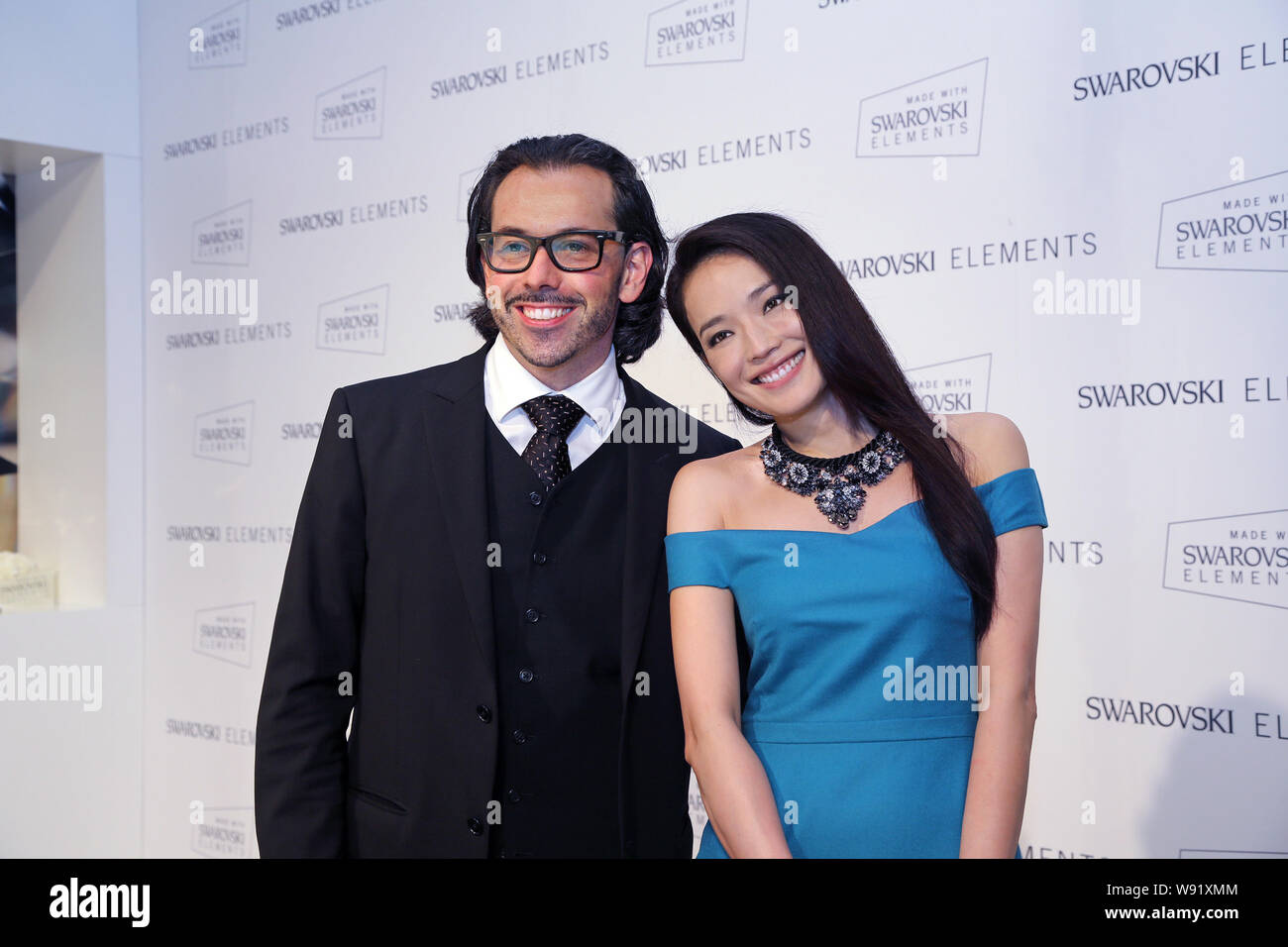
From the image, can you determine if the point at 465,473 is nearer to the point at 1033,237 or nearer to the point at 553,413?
the point at 553,413

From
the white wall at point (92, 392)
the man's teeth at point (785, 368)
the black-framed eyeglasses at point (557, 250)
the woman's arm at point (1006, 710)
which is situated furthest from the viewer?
the white wall at point (92, 392)

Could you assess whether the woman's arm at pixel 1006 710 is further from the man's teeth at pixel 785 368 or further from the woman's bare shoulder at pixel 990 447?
the man's teeth at pixel 785 368

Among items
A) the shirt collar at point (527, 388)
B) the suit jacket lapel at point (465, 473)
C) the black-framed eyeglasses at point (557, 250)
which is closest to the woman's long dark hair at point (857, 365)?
the black-framed eyeglasses at point (557, 250)

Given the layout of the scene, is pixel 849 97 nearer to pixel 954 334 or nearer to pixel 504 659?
pixel 954 334

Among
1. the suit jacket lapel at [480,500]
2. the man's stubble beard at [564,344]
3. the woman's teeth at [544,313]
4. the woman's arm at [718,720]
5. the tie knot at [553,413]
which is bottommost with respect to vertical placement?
the woman's arm at [718,720]

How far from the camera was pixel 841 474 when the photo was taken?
1.98m

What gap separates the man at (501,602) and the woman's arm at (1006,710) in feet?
1.92

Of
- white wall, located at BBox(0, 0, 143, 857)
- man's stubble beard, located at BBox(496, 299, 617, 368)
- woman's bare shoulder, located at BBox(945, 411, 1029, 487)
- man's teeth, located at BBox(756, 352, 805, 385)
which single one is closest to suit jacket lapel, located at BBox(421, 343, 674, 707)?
man's stubble beard, located at BBox(496, 299, 617, 368)

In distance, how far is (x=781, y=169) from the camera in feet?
10.2

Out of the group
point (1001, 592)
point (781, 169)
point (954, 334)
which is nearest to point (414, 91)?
point (781, 169)

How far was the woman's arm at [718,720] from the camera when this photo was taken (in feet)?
5.98

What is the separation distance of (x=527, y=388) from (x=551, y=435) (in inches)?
4.0

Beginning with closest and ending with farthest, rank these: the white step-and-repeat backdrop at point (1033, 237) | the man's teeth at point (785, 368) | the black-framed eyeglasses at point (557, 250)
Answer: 1. the man's teeth at point (785, 368)
2. the black-framed eyeglasses at point (557, 250)
3. the white step-and-repeat backdrop at point (1033, 237)

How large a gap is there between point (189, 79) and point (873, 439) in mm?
3572
